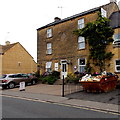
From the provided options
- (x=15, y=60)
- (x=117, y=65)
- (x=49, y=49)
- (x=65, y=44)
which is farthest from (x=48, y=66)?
(x=15, y=60)

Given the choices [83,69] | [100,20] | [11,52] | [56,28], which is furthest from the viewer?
[11,52]

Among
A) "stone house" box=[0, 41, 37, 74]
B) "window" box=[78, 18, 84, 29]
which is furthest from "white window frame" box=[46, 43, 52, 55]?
"stone house" box=[0, 41, 37, 74]

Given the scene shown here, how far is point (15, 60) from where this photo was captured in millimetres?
33625

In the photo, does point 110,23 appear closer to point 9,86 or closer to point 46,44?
point 46,44

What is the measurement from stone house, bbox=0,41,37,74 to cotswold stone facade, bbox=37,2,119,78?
9.84 m

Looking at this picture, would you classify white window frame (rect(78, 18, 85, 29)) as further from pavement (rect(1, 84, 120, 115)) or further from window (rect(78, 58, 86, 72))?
pavement (rect(1, 84, 120, 115))

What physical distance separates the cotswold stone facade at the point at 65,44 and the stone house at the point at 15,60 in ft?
32.3

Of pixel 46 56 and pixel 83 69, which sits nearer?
pixel 83 69

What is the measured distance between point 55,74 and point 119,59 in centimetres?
866

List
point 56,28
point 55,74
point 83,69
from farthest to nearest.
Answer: point 56,28, point 55,74, point 83,69

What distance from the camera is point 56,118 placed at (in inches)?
242

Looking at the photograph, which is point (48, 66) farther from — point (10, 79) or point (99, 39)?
point (99, 39)

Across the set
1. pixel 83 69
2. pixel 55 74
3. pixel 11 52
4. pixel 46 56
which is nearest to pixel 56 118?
pixel 83 69

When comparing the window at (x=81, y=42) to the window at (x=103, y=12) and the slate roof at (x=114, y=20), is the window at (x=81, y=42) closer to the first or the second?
the window at (x=103, y=12)
